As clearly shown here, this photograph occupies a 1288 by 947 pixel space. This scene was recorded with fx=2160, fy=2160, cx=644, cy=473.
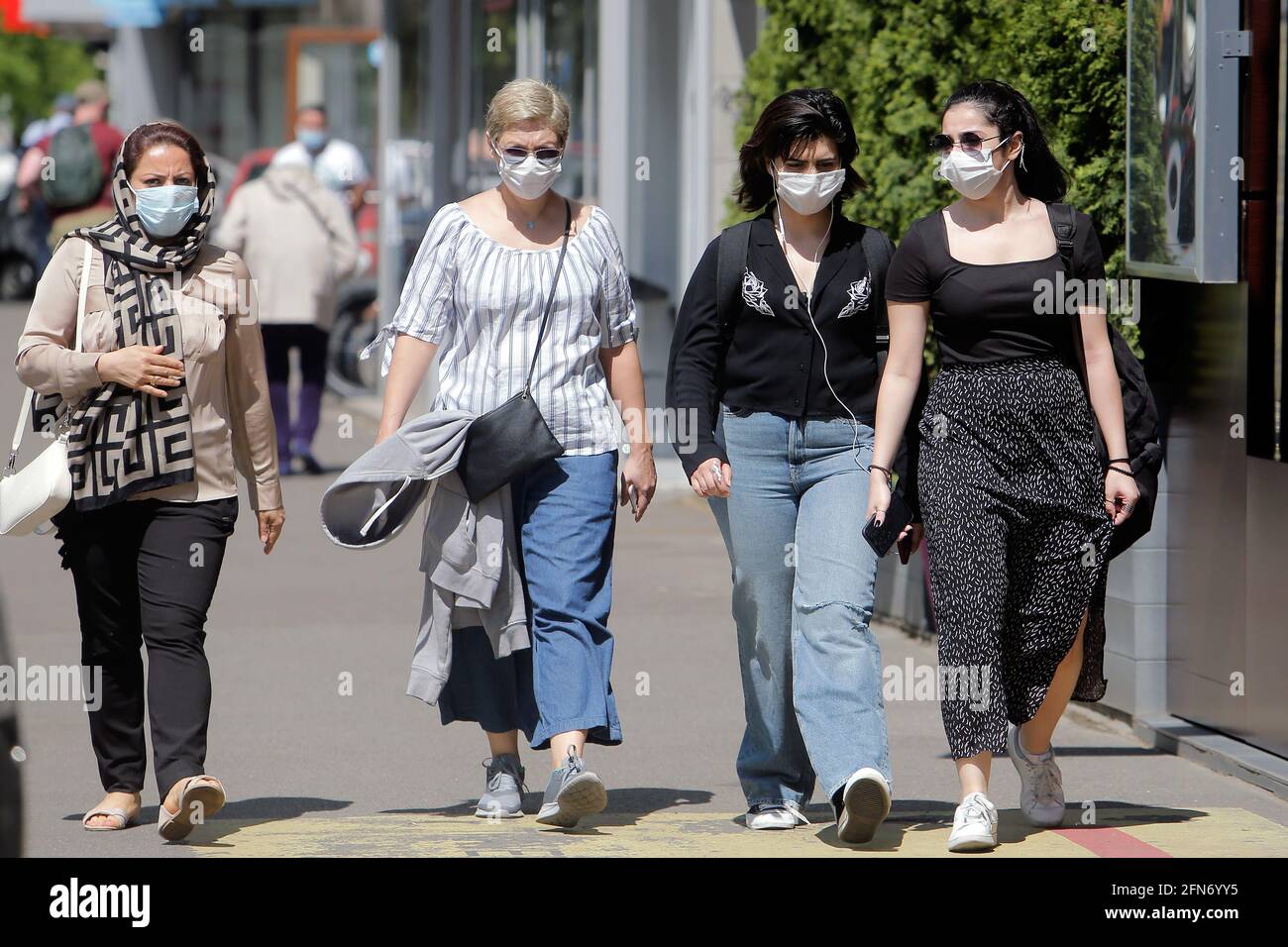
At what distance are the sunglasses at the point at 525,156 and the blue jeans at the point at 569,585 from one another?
2.41ft

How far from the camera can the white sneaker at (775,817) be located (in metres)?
5.34

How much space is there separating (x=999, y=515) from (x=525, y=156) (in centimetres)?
144

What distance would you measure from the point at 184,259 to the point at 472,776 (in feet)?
5.73

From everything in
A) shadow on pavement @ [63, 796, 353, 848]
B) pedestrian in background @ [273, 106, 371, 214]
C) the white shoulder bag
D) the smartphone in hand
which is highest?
pedestrian in background @ [273, 106, 371, 214]

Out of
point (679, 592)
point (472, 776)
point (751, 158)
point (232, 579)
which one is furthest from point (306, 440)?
point (751, 158)

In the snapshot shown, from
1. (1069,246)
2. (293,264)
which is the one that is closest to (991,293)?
(1069,246)

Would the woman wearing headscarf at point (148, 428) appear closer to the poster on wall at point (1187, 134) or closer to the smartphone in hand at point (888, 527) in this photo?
the smartphone in hand at point (888, 527)

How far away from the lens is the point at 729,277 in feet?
17.1

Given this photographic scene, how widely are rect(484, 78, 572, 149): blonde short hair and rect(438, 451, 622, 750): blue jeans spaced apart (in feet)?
2.71

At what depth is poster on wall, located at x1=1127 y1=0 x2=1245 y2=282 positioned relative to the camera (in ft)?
19.0

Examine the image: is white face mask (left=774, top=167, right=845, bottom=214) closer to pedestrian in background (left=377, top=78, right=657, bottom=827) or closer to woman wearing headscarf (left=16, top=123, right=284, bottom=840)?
pedestrian in background (left=377, top=78, right=657, bottom=827)

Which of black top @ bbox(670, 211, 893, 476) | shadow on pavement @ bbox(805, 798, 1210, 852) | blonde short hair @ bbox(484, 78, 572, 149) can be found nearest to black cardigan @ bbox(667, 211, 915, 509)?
black top @ bbox(670, 211, 893, 476)
